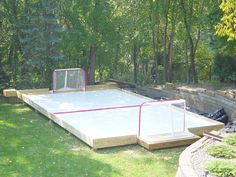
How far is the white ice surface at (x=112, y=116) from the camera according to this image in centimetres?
830

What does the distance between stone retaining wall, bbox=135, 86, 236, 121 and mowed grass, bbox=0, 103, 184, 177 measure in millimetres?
2950

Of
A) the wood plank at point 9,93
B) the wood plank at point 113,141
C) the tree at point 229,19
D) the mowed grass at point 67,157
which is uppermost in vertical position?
the tree at point 229,19

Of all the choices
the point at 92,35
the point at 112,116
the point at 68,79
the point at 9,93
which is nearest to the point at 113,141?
the point at 112,116

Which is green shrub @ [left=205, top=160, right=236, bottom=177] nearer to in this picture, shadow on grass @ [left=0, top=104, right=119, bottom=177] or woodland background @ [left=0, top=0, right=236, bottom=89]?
shadow on grass @ [left=0, top=104, right=119, bottom=177]

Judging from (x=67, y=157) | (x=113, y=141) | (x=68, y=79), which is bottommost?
(x=67, y=157)

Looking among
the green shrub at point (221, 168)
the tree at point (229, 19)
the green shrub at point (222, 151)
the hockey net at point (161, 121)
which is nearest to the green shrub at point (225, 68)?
the hockey net at point (161, 121)

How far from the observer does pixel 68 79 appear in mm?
13031

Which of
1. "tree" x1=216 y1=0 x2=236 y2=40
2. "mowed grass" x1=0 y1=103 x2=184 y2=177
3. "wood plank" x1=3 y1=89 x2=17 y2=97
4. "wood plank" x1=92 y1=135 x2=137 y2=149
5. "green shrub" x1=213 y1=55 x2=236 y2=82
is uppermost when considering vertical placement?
"tree" x1=216 y1=0 x2=236 y2=40

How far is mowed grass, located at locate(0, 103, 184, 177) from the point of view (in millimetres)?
6414

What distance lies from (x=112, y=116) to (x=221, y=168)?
4.63 m

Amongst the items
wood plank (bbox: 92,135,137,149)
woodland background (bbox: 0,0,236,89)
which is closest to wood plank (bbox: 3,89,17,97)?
woodland background (bbox: 0,0,236,89)

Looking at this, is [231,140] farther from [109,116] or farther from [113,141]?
[109,116]

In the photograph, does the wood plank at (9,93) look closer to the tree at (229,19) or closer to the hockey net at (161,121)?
the hockey net at (161,121)

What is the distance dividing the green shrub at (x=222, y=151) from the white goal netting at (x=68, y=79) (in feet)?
24.5
